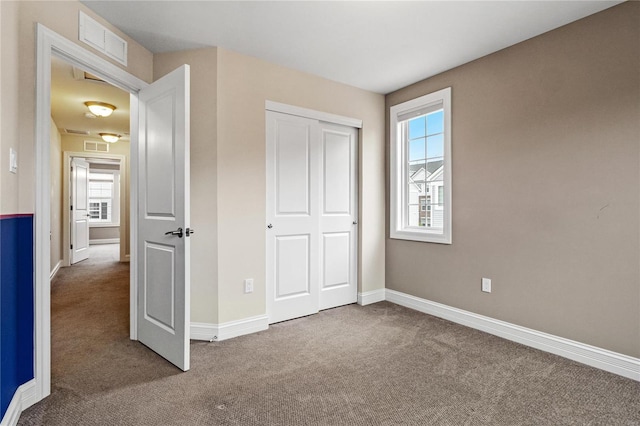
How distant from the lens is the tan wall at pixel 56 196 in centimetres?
529

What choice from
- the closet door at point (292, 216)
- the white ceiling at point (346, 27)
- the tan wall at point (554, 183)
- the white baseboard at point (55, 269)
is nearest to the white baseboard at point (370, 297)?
the closet door at point (292, 216)

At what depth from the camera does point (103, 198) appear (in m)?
9.88

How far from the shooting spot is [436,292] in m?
3.36

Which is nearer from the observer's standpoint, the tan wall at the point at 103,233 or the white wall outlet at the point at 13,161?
the white wall outlet at the point at 13,161

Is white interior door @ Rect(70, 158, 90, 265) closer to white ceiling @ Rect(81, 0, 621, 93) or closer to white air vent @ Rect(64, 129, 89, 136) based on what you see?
white air vent @ Rect(64, 129, 89, 136)

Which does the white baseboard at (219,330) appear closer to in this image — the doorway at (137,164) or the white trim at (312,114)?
the doorway at (137,164)

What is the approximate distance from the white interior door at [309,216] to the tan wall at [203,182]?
0.53 m

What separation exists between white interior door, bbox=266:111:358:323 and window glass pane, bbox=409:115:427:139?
65 cm

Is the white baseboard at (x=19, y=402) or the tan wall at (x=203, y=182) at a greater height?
the tan wall at (x=203, y=182)

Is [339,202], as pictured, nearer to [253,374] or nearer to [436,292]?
[436,292]

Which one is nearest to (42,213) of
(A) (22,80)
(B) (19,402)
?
(A) (22,80)

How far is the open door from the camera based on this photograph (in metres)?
2.19

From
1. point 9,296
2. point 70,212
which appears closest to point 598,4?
point 9,296

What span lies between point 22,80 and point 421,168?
10.9ft
